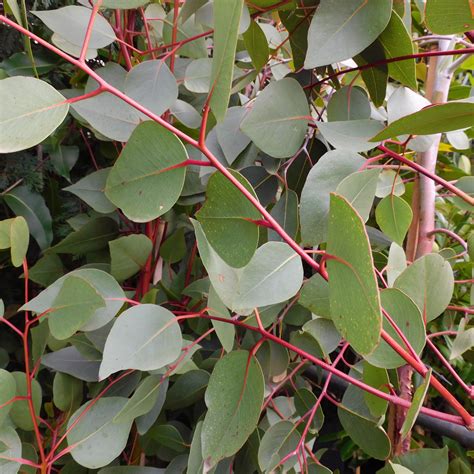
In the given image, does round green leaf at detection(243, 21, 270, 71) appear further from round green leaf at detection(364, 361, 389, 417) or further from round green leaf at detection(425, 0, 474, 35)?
round green leaf at detection(364, 361, 389, 417)

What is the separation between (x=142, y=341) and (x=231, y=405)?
0.09 metres

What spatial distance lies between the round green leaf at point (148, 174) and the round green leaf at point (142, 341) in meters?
0.09

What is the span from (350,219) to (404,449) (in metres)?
0.37

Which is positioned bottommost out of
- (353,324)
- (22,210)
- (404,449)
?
(404,449)

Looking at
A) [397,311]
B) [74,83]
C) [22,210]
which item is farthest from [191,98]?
[397,311]

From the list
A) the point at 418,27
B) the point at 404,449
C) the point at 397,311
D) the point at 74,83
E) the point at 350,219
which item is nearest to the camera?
the point at 350,219

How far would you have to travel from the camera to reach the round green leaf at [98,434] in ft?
1.33

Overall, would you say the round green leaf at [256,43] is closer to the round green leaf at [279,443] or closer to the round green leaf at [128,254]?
the round green leaf at [128,254]

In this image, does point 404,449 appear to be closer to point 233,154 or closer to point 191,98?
point 233,154

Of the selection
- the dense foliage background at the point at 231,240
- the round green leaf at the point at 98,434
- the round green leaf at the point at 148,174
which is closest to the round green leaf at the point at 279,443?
the dense foliage background at the point at 231,240

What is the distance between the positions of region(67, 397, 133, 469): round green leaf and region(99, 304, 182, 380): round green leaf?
0.09m

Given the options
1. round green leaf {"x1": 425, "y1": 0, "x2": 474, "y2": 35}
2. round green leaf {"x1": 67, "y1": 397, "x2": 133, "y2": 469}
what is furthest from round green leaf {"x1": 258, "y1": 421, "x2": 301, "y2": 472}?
round green leaf {"x1": 425, "y1": 0, "x2": 474, "y2": 35}

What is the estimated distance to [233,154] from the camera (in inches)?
17.9

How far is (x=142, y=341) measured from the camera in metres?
0.37
